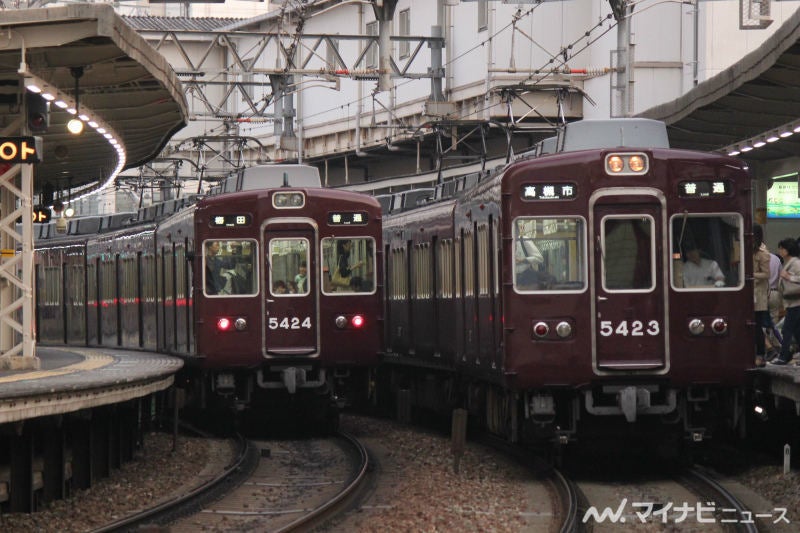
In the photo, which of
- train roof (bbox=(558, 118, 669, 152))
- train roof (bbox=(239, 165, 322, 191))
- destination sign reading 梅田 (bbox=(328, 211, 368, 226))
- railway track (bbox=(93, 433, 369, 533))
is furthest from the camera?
train roof (bbox=(239, 165, 322, 191))

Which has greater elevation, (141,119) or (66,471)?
(141,119)

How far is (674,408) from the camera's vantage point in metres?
14.5

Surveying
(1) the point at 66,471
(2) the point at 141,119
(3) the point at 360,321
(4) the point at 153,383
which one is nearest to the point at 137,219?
(2) the point at 141,119

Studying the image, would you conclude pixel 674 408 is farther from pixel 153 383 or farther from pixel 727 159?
pixel 153 383

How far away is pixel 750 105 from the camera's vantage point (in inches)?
819

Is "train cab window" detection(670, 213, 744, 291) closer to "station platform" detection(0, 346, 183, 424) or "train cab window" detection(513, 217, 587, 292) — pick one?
"train cab window" detection(513, 217, 587, 292)

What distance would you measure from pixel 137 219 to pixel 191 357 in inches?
364

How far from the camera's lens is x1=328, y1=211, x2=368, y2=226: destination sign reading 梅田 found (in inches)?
771

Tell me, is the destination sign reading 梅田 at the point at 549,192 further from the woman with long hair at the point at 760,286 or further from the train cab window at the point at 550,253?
the woman with long hair at the point at 760,286

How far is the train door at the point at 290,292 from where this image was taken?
19.3 m

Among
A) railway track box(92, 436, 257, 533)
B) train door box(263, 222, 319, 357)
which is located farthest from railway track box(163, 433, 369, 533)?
train door box(263, 222, 319, 357)

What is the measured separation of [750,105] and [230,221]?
6.81 meters

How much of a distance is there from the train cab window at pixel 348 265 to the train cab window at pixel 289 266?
9.6 inches

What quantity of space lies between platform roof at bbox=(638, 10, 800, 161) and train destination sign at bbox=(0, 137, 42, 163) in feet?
24.6
